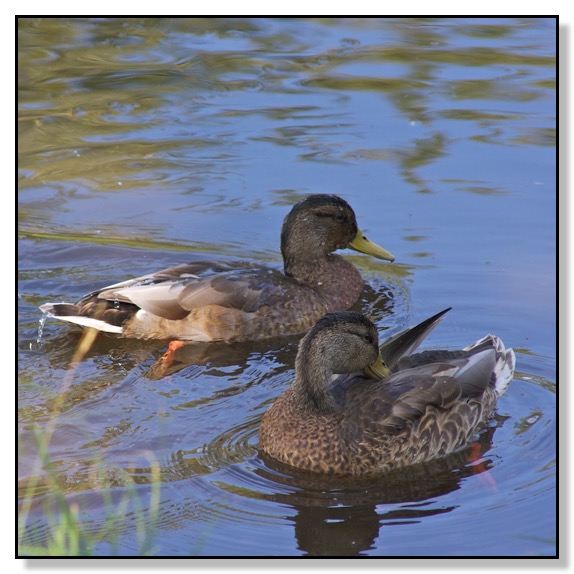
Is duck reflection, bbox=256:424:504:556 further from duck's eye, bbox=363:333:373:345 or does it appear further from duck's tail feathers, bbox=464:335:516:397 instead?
duck's eye, bbox=363:333:373:345

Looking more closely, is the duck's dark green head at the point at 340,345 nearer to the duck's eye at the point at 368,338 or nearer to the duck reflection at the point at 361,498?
the duck's eye at the point at 368,338

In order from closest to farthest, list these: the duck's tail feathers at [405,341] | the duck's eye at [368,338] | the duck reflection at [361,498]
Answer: the duck reflection at [361,498], the duck's eye at [368,338], the duck's tail feathers at [405,341]

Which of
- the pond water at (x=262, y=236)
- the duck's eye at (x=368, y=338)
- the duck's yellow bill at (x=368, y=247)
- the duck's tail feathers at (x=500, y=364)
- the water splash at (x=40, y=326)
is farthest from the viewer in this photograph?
the duck's yellow bill at (x=368, y=247)

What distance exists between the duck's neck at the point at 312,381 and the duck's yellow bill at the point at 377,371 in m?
0.32

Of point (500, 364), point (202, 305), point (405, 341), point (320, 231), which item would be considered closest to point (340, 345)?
point (405, 341)

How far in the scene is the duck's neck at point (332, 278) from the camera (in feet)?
30.0

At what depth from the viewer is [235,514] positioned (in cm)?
590

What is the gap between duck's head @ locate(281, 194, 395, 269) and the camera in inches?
363

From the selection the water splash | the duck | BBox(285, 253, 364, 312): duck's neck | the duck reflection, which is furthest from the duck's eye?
the water splash

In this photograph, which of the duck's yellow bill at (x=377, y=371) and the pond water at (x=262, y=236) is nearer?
the pond water at (x=262, y=236)

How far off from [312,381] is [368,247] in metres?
2.93

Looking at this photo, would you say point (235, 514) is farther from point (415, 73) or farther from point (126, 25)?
point (126, 25)

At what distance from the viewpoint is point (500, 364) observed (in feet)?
23.8

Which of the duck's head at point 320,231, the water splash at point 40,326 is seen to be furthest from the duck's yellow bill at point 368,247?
the water splash at point 40,326
